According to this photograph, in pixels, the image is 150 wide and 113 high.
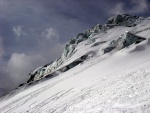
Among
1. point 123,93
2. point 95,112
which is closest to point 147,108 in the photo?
point 95,112

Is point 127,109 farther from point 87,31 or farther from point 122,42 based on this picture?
point 87,31

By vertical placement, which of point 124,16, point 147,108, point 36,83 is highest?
point 124,16

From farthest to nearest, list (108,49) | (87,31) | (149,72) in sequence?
(87,31), (108,49), (149,72)

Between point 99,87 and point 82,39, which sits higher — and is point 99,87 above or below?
below

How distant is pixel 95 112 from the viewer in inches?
432

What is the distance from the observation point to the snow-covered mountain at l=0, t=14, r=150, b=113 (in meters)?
11.8

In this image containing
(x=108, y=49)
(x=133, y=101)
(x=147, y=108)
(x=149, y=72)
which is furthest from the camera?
(x=108, y=49)

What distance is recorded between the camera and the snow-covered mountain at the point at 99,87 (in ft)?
38.8

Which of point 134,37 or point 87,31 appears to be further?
point 87,31

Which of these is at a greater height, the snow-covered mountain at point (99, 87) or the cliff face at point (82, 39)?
the cliff face at point (82, 39)

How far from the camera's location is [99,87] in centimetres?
1775

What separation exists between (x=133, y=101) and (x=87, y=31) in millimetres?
80878

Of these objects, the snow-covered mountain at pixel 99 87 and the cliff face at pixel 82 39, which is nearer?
the snow-covered mountain at pixel 99 87

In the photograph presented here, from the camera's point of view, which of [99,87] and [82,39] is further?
[82,39]
